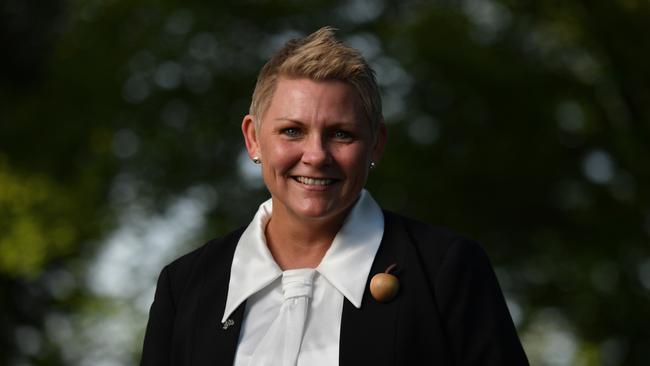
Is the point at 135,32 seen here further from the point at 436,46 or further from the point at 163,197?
the point at 436,46

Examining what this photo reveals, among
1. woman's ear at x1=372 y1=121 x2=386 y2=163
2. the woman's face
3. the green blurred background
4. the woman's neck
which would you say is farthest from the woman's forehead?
the green blurred background

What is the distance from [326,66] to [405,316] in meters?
0.65

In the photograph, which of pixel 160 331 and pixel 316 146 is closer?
pixel 316 146

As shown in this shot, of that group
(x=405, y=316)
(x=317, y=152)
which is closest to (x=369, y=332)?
(x=405, y=316)

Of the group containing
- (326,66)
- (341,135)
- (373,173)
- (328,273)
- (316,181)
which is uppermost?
(326,66)

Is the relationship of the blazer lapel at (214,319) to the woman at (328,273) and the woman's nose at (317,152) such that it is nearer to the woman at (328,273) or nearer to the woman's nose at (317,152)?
the woman at (328,273)

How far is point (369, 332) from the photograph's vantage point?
2.98m

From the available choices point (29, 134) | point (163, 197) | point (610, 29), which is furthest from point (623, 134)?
point (29, 134)

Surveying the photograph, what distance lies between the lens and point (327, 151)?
2967 millimetres

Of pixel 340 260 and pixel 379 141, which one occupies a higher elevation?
pixel 379 141

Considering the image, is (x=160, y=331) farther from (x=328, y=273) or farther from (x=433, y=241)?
(x=433, y=241)

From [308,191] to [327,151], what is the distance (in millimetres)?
118

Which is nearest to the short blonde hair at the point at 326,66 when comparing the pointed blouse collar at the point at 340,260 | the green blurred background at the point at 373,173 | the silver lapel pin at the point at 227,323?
the pointed blouse collar at the point at 340,260

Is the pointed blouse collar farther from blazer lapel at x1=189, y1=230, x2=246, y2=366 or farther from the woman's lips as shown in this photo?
the woman's lips
